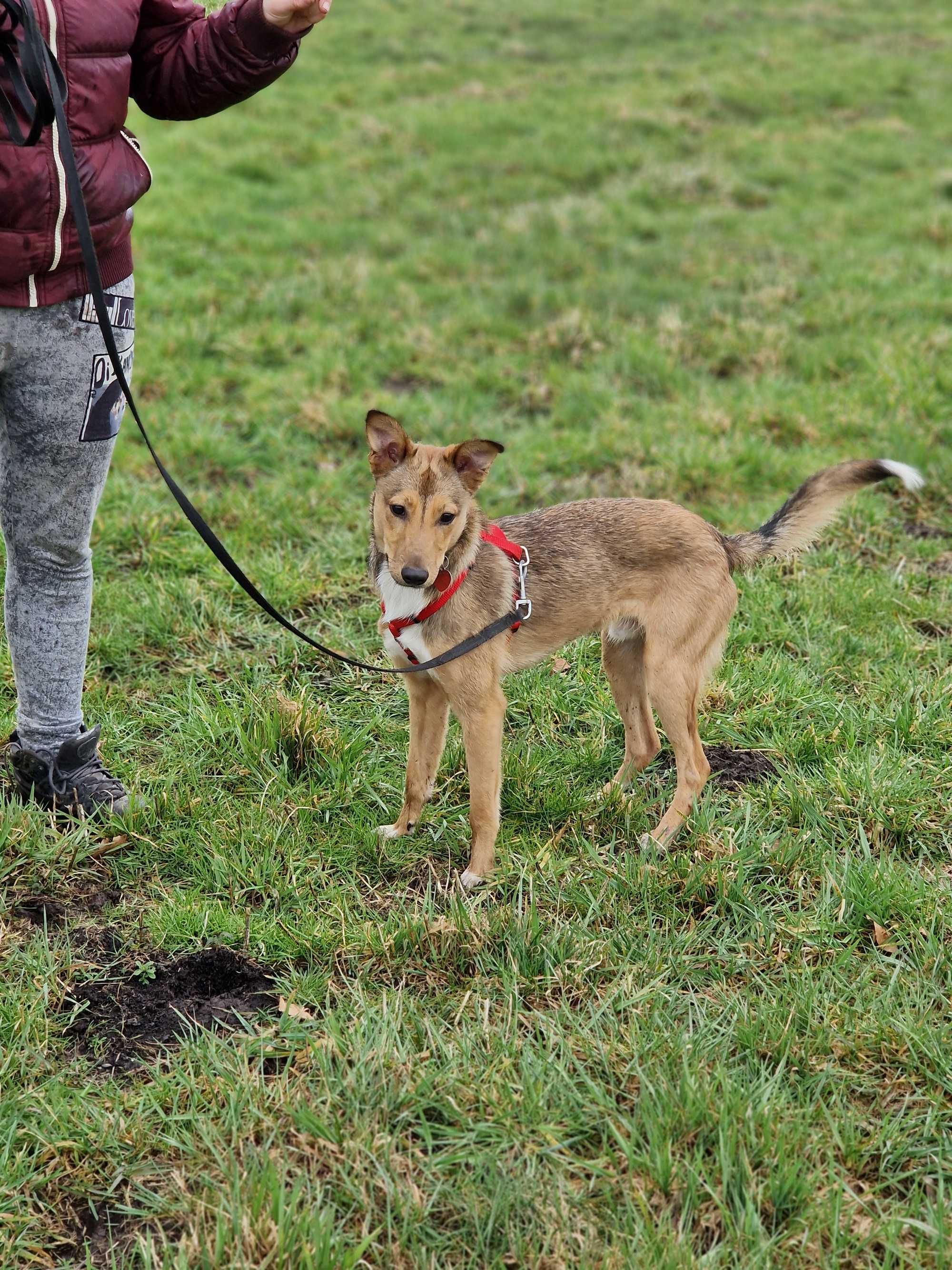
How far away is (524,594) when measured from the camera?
4.01 meters

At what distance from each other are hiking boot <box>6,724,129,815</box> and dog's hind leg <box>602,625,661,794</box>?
6.12 ft

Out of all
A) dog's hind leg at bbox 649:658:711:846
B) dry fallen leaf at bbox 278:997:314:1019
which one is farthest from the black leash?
dog's hind leg at bbox 649:658:711:846

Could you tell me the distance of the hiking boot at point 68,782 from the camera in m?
3.90

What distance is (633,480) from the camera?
6.48 meters

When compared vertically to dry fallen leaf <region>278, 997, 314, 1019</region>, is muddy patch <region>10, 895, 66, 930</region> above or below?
below

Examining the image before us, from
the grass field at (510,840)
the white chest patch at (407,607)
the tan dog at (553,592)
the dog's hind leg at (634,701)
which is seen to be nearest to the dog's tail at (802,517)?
the tan dog at (553,592)

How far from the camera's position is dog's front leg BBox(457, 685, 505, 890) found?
3828 millimetres

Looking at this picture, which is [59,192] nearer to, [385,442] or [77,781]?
[385,442]

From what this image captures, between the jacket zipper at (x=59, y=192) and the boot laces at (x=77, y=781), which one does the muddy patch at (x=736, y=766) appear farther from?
the jacket zipper at (x=59, y=192)

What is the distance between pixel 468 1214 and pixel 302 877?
1.37 m

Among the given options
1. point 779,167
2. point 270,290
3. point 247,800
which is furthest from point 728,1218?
point 779,167

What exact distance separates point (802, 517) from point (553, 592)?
3.41ft

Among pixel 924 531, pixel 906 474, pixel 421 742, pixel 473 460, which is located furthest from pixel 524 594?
pixel 924 531

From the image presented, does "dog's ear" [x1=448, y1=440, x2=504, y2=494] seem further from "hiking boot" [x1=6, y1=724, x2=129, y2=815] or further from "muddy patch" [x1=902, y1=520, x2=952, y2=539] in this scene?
"muddy patch" [x1=902, y1=520, x2=952, y2=539]
